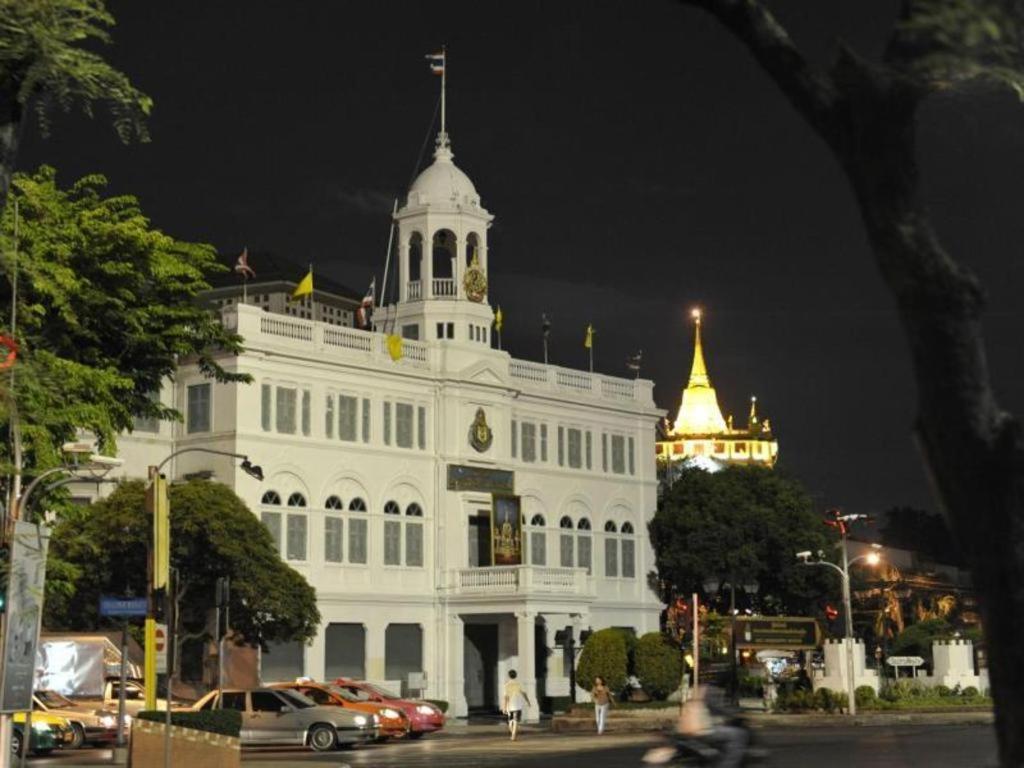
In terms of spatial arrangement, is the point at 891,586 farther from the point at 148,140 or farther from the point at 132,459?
the point at 148,140

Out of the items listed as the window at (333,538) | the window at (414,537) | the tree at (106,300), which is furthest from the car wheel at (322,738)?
the window at (414,537)

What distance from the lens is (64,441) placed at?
98.8 feet

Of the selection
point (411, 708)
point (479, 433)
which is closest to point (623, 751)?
point (411, 708)

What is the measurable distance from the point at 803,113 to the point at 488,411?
60.6 m

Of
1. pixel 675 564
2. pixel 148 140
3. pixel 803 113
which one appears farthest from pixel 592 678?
pixel 803 113

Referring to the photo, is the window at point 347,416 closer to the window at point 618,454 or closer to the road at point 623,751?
the window at point 618,454

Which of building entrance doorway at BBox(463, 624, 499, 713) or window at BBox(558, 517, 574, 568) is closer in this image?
building entrance doorway at BBox(463, 624, 499, 713)

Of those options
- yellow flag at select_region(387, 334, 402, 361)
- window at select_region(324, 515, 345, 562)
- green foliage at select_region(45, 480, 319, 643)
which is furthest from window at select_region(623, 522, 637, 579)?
green foliage at select_region(45, 480, 319, 643)

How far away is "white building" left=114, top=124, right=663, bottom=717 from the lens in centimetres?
6081

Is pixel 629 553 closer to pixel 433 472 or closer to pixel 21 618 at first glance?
pixel 433 472

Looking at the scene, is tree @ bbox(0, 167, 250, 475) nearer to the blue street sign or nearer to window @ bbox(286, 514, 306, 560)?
the blue street sign

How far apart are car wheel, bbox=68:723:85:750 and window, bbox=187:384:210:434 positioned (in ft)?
69.5

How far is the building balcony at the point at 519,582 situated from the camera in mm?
64375

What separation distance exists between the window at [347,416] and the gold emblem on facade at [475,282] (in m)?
8.15
